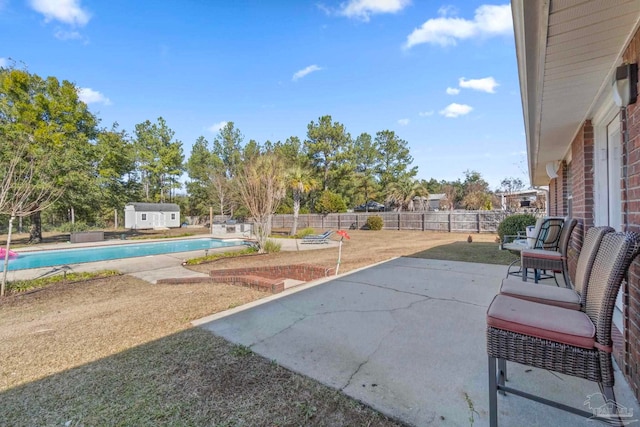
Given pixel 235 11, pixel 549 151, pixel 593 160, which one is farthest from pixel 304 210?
pixel 593 160

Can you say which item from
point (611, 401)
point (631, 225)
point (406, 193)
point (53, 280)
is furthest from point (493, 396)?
point (406, 193)

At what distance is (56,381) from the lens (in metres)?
2.31

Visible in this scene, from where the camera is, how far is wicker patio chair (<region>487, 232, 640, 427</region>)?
128 centimetres

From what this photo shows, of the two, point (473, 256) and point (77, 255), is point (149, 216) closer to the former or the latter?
point (77, 255)

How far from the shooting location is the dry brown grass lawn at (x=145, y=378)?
1.80m

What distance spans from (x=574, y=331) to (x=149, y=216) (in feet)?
101

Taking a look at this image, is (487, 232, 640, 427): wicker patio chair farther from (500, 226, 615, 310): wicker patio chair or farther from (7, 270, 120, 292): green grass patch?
(7, 270, 120, 292): green grass patch

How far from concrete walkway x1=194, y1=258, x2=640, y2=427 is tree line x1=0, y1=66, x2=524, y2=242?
20.6ft

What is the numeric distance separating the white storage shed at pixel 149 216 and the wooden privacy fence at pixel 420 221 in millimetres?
10851

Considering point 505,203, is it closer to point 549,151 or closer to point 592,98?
point 549,151

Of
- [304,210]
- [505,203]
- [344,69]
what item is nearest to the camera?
[344,69]

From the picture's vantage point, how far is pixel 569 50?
2.04m

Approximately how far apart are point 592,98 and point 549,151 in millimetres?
3276

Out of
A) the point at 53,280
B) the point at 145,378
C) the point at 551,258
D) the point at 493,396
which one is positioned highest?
the point at 551,258
